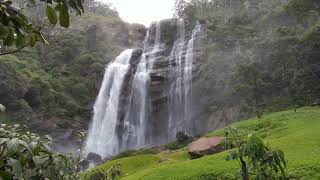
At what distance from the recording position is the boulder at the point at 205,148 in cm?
1903

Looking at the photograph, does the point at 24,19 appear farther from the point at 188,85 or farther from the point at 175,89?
the point at 175,89

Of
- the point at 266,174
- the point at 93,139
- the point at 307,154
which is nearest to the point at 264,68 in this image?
the point at 93,139

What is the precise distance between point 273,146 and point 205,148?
3.50 metres

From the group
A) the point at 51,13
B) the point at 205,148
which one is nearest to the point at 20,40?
the point at 51,13

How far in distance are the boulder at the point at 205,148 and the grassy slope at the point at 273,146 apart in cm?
73

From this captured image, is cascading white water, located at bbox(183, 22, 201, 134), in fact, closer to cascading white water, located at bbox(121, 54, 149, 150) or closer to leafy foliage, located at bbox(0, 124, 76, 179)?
cascading white water, located at bbox(121, 54, 149, 150)

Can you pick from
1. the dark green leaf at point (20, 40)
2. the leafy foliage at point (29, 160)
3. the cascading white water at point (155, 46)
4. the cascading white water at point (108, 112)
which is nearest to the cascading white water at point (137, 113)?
the cascading white water at point (155, 46)

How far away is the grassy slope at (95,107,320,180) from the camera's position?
13.4m

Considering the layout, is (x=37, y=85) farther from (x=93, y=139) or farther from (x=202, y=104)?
(x=202, y=104)

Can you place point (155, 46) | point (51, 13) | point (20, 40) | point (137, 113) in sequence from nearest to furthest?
point (51, 13) → point (20, 40) → point (137, 113) → point (155, 46)

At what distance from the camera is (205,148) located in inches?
758

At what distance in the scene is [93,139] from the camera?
124 feet

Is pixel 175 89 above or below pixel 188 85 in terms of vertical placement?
below

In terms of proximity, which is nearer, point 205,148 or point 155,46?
point 205,148
